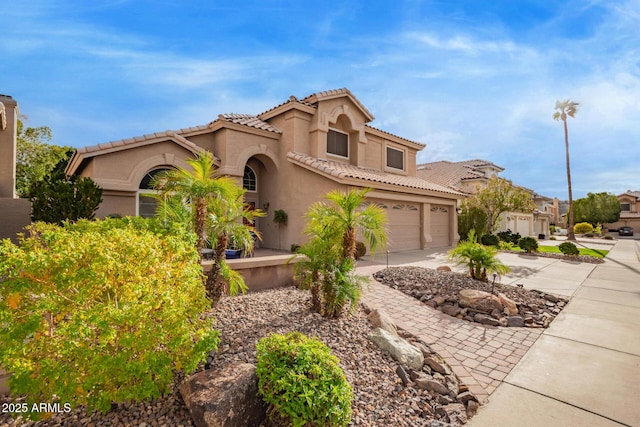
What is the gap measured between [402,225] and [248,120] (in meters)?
10.1

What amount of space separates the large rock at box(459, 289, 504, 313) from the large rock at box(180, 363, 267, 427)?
5360 millimetres

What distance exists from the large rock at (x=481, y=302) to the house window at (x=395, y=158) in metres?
14.1

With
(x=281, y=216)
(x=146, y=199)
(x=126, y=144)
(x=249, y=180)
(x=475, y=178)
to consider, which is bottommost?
(x=281, y=216)

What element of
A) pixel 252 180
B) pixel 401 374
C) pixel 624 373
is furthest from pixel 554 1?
pixel 252 180

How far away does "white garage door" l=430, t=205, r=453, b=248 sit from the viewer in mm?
19359

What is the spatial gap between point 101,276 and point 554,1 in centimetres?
1093

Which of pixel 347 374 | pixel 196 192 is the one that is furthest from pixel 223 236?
pixel 347 374

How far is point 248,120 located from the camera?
51.9 feet

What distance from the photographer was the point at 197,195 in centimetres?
525

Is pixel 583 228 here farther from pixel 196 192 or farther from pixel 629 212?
pixel 196 192

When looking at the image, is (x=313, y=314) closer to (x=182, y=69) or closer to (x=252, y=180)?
(x=182, y=69)

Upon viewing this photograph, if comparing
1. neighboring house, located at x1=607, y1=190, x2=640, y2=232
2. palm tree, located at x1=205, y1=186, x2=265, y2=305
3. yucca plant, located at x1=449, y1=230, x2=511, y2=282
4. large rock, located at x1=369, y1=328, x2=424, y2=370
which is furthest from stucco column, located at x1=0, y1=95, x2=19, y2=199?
neighboring house, located at x1=607, y1=190, x2=640, y2=232

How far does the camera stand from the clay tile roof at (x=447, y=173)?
3175cm

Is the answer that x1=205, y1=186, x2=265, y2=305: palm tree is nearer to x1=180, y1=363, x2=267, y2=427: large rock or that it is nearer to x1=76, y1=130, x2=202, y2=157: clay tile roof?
x1=180, y1=363, x2=267, y2=427: large rock
